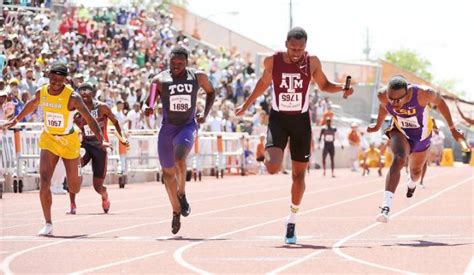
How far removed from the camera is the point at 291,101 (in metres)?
14.3

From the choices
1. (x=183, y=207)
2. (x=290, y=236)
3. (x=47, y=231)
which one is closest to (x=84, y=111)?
(x=47, y=231)

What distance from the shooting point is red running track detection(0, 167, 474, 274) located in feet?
38.0

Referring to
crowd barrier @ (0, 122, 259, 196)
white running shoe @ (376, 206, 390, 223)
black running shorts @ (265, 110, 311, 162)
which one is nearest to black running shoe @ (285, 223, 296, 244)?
black running shorts @ (265, 110, 311, 162)

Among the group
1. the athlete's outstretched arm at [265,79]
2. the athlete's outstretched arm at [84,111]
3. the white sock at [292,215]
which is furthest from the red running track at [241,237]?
the athlete's outstretched arm at [265,79]

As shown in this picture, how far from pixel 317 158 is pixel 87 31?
580 inches

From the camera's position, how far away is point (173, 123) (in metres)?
15.8

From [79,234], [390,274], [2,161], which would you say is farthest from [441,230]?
[2,161]

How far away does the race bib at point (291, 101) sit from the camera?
14297 mm

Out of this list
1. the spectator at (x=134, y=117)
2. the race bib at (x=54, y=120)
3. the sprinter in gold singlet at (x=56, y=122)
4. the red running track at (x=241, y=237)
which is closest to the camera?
the red running track at (x=241, y=237)

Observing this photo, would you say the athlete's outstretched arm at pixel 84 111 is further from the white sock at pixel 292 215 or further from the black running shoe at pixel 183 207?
the white sock at pixel 292 215

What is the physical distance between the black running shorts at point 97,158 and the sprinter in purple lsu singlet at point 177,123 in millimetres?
4909

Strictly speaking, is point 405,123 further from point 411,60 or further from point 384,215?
point 411,60

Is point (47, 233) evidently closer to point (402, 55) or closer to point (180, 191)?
point (180, 191)

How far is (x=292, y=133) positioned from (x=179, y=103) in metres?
1.85
